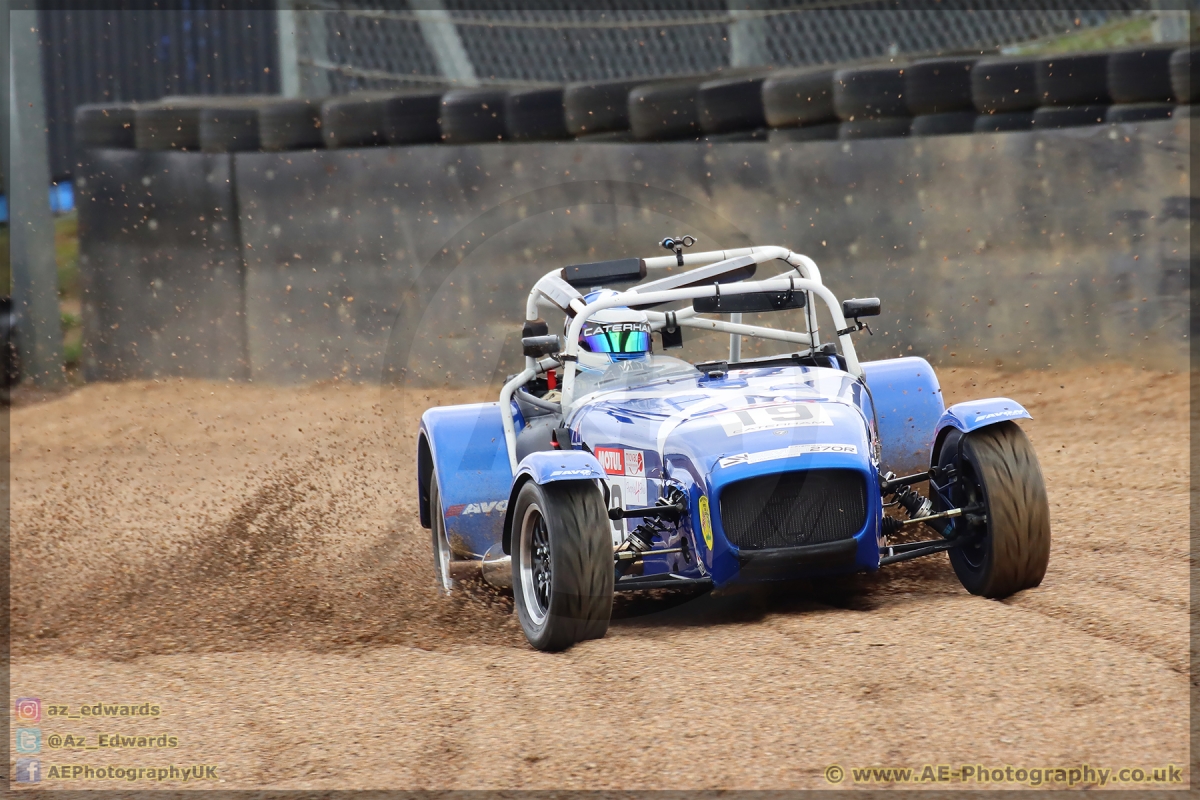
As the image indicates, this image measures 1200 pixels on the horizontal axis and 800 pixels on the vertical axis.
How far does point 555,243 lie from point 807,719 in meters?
7.30

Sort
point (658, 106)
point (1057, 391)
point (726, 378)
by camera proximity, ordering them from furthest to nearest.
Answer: point (658, 106), point (1057, 391), point (726, 378)

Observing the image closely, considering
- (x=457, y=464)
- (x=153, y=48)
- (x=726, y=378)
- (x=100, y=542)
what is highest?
(x=153, y=48)

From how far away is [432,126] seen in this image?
10852 mm

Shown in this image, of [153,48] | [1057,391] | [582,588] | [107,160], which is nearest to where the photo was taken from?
[582,588]

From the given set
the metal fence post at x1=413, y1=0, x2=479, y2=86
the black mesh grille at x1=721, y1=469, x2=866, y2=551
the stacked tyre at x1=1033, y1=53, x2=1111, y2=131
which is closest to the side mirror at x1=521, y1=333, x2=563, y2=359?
the black mesh grille at x1=721, y1=469, x2=866, y2=551

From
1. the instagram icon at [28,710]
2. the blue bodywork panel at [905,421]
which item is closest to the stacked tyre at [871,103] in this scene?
the blue bodywork panel at [905,421]

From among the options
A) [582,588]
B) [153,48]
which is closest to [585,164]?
[582,588]

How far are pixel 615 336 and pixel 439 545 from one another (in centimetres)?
136

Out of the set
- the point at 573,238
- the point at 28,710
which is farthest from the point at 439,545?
the point at 573,238

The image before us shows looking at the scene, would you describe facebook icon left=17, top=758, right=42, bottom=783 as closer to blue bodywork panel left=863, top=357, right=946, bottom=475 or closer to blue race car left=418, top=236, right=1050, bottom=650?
blue race car left=418, top=236, right=1050, bottom=650

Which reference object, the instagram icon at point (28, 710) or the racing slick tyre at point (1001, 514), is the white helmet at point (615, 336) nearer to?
the racing slick tyre at point (1001, 514)

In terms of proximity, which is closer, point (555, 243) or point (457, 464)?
point (457, 464)

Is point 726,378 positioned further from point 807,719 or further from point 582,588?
point 807,719

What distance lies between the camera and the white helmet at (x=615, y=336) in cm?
549
